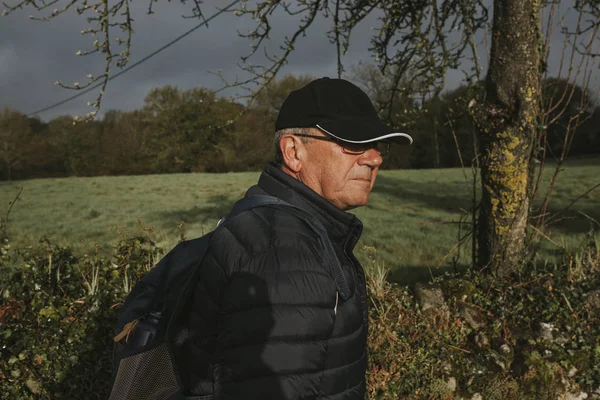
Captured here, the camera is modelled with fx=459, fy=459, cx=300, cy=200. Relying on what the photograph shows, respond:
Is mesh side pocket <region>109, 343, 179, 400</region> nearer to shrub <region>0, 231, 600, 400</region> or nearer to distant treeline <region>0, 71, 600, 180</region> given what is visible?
shrub <region>0, 231, 600, 400</region>

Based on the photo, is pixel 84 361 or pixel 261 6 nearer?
pixel 84 361

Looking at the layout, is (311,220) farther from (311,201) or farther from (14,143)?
(14,143)

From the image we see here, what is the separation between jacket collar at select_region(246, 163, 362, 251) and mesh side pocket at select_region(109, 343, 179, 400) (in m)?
0.60

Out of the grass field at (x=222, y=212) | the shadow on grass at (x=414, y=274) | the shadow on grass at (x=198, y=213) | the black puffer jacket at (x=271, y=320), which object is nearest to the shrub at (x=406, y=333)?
the grass field at (x=222, y=212)

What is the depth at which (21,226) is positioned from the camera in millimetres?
11031

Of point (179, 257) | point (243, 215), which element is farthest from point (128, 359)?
point (243, 215)

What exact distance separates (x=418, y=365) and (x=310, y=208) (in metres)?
2.15

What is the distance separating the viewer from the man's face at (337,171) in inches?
64.1

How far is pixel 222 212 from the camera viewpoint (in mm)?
12242

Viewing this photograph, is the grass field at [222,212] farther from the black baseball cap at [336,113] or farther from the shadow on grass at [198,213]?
the black baseball cap at [336,113]

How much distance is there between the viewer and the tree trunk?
4000mm

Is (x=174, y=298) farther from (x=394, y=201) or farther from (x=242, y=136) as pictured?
(x=242, y=136)

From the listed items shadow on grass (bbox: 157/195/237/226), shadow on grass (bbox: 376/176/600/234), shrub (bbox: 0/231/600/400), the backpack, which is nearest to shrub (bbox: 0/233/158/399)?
shrub (bbox: 0/231/600/400)

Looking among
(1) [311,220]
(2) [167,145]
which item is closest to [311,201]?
(1) [311,220]
